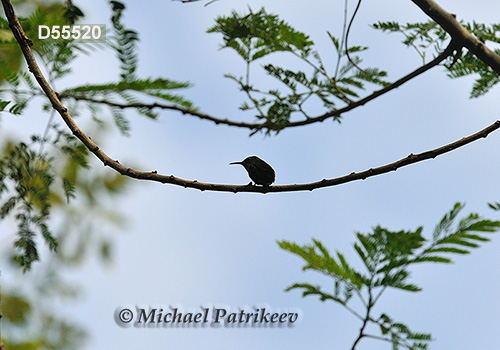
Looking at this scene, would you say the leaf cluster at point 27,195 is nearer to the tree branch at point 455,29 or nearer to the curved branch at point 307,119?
the curved branch at point 307,119

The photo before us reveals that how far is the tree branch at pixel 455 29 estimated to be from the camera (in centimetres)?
217

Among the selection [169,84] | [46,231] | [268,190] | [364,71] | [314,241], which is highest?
[364,71]

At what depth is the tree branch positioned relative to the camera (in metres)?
2.17

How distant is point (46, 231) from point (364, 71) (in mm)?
1955

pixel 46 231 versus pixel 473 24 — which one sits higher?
pixel 473 24

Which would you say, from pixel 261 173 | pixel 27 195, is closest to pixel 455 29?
pixel 261 173

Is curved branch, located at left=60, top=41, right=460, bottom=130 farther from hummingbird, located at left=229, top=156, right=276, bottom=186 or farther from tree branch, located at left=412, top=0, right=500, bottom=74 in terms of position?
hummingbird, located at left=229, top=156, right=276, bottom=186

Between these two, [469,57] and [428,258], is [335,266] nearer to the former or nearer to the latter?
[428,258]

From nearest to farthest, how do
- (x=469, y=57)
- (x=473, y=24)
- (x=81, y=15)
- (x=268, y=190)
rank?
(x=268, y=190) → (x=81, y=15) → (x=473, y=24) → (x=469, y=57)

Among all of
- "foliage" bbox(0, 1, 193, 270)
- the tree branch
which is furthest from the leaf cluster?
the tree branch

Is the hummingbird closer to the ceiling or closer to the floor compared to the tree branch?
closer to the floor

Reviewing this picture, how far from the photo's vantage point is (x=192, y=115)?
3.01 m

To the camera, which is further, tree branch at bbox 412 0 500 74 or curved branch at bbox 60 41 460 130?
curved branch at bbox 60 41 460 130

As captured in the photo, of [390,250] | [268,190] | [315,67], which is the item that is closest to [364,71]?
[315,67]
